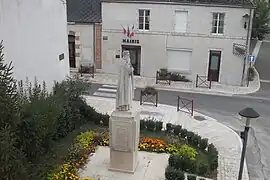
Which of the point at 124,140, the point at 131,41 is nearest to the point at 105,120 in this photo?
the point at 124,140

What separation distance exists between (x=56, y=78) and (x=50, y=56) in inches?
41.3

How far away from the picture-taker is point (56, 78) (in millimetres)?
14898

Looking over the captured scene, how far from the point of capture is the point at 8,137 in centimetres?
743

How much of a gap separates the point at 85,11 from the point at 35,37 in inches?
435

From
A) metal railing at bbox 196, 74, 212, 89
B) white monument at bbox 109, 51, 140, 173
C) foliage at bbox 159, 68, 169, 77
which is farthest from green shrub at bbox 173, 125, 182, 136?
foliage at bbox 159, 68, 169, 77

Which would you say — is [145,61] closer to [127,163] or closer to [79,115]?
[79,115]

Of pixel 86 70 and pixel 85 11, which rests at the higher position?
pixel 85 11

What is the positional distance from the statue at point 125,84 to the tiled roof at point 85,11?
13.5 m

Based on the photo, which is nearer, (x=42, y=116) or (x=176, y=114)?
(x=42, y=116)

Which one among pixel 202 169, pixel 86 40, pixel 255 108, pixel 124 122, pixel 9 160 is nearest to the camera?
pixel 9 160

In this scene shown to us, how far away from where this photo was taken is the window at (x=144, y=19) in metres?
22.0

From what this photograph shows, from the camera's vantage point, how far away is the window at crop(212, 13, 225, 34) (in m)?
21.1

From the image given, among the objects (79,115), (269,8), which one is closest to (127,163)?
(79,115)

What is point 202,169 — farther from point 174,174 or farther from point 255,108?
point 255,108
